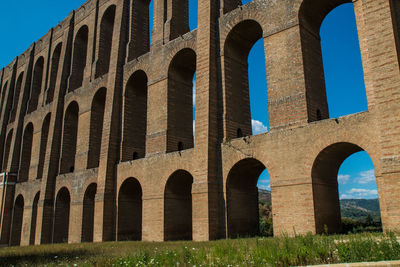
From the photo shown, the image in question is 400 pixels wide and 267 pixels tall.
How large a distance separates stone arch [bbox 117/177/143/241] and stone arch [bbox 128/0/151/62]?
7589 mm

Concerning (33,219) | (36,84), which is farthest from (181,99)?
(36,84)

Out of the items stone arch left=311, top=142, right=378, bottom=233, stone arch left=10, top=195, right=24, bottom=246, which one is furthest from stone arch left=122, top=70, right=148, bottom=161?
stone arch left=10, top=195, right=24, bottom=246

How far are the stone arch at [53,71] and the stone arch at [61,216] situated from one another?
27.6 feet

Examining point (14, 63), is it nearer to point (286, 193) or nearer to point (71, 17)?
point (71, 17)

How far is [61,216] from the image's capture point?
23.3 meters

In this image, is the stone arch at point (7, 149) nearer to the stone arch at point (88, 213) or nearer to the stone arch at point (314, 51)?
the stone arch at point (88, 213)

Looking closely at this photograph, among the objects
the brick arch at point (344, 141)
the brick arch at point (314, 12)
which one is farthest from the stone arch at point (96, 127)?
the brick arch at point (344, 141)

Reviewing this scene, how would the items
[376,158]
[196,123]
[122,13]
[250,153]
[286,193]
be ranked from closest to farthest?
[376,158] → [286,193] → [250,153] → [196,123] → [122,13]

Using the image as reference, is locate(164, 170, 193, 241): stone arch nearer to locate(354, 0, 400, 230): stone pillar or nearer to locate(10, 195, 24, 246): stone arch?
locate(354, 0, 400, 230): stone pillar

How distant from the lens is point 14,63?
35.2m

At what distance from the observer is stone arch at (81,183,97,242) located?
20.0 meters

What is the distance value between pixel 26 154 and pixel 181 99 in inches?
746

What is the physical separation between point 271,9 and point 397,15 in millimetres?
4669

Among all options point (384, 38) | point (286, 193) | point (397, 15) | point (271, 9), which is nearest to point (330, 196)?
point (286, 193)
